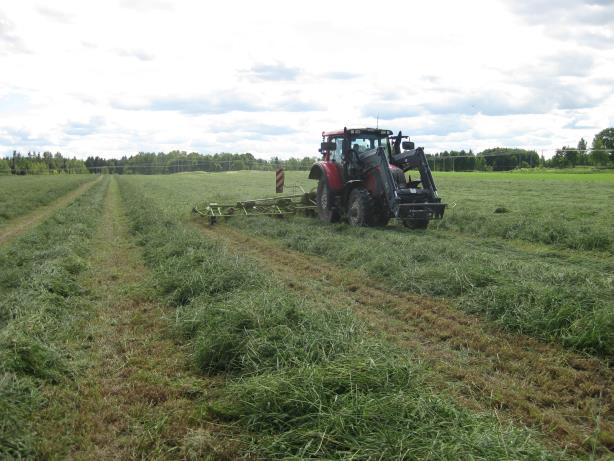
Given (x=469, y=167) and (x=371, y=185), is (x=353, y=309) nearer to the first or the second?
(x=371, y=185)

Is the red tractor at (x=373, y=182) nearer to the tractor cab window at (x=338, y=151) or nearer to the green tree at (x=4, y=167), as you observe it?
the tractor cab window at (x=338, y=151)

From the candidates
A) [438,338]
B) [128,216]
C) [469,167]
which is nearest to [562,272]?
[438,338]

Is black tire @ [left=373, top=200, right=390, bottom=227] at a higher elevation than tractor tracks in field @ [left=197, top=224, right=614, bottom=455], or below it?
higher

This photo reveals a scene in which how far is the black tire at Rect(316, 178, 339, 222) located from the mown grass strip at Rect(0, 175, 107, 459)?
6.38 m

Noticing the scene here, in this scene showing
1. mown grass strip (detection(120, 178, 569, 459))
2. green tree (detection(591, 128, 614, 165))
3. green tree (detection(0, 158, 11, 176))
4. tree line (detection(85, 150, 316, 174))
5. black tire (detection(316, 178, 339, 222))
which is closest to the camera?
mown grass strip (detection(120, 178, 569, 459))

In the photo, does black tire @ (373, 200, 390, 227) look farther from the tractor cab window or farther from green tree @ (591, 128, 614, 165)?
green tree @ (591, 128, 614, 165)

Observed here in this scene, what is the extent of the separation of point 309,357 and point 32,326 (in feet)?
9.77

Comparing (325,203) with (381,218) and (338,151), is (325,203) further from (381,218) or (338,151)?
(381,218)

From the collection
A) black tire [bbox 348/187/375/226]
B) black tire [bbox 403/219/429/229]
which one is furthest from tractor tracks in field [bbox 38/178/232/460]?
black tire [bbox 403/219/429/229]

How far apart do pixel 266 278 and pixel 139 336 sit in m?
2.22

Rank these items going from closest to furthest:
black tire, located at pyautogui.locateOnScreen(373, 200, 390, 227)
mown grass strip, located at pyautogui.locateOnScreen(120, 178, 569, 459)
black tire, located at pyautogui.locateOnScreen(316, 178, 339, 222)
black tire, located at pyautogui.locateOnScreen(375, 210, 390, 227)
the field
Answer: mown grass strip, located at pyautogui.locateOnScreen(120, 178, 569, 459), the field, black tire, located at pyautogui.locateOnScreen(373, 200, 390, 227), black tire, located at pyautogui.locateOnScreen(375, 210, 390, 227), black tire, located at pyautogui.locateOnScreen(316, 178, 339, 222)

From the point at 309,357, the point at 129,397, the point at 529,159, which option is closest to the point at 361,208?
the point at 309,357

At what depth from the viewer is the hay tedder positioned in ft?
41.4

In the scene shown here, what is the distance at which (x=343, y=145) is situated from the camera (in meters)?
14.3
